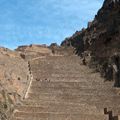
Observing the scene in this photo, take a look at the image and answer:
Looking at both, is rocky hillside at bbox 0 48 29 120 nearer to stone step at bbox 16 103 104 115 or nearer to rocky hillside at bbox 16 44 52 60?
stone step at bbox 16 103 104 115

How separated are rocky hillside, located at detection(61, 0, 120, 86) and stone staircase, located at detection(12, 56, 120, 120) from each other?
2.07 meters

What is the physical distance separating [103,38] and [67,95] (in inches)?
641

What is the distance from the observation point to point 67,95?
31781mm

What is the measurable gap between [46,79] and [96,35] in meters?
16.0

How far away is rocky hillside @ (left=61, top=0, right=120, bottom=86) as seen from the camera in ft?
134

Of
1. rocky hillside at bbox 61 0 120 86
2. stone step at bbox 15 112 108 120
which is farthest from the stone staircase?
rocky hillside at bbox 61 0 120 86

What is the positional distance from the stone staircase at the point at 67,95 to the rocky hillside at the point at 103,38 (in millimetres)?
2074

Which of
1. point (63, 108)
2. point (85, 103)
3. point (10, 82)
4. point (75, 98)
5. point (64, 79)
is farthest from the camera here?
point (64, 79)

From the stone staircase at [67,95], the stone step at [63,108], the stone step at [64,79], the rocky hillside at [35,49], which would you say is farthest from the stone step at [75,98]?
the rocky hillside at [35,49]

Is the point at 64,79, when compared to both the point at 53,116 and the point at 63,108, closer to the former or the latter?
the point at 63,108

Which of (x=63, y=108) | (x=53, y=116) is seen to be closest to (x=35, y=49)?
(x=63, y=108)

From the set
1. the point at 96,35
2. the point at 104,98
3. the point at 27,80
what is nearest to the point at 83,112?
the point at 104,98

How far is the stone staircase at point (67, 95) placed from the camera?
1088 inches

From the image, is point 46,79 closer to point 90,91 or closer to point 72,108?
point 90,91
